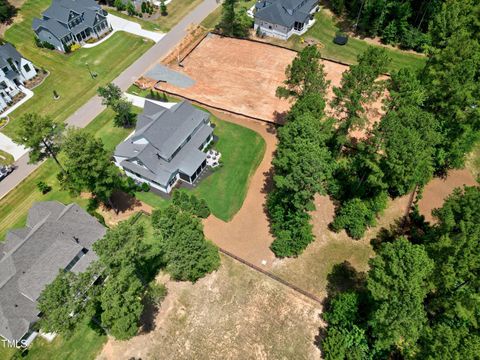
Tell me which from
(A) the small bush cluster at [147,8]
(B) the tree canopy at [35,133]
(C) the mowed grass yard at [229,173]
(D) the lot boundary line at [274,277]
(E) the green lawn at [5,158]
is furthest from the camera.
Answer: (A) the small bush cluster at [147,8]

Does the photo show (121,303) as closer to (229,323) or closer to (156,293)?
(156,293)

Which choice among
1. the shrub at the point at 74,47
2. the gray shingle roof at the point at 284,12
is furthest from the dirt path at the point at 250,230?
the shrub at the point at 74,47

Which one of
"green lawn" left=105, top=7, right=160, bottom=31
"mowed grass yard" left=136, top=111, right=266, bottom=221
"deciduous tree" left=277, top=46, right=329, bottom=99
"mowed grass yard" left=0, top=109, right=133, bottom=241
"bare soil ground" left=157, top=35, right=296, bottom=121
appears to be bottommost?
"mowed grass yard" left=0, top=109, right=133, bottom=241

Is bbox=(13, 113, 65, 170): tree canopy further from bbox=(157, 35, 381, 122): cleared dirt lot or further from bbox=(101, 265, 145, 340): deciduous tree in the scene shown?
bbox=(157, 35, 381, 122): cleared dirt lot

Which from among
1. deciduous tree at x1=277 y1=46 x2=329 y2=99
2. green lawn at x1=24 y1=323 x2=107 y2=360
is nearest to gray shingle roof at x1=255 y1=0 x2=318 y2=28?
deciduous tree at x1=277 y1=46 x2=329 y2=99

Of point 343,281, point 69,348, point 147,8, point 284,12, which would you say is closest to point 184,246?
point 69,348

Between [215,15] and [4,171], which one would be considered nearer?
[4,171]

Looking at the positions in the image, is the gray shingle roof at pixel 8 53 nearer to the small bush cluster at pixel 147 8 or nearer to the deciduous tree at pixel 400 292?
the small bush cluster at pixel 147 8
